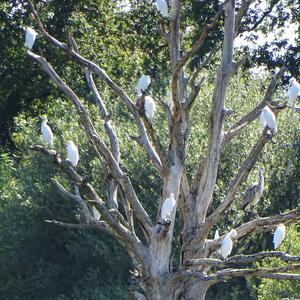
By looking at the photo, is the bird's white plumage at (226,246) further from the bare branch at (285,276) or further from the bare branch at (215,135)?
the bare branch at (285,276)

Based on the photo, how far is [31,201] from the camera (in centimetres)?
1928

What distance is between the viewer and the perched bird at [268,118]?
10.2 metres

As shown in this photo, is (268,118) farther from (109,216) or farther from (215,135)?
(109,216)

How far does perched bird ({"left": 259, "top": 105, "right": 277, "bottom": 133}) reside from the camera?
33.4ft

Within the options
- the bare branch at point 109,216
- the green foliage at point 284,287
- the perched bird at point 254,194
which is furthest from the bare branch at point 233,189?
the green foliage at point 284,287

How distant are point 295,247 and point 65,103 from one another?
8521mm

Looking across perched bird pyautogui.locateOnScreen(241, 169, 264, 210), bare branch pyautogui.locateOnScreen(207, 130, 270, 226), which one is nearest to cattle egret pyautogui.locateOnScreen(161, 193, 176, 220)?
bare branch pyautogui.locateOnScreen(207, 130, 270, 226)

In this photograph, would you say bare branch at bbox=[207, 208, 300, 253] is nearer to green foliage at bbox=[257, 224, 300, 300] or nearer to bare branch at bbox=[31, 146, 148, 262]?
bare branch at bbox=[31, 146, 148, 262]

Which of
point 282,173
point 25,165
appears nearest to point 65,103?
point 25,165

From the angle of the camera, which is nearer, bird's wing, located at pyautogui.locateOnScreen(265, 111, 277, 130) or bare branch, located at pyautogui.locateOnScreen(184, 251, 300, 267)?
bare branch, located at pyautogui.locateOnScreen(184, 251, 300, 267)

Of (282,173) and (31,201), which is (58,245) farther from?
(282,173)

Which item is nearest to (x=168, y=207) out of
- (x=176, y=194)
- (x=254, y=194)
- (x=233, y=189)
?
(x=176, y=194)

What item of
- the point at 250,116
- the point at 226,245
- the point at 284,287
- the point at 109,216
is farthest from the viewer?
the point at 284,287

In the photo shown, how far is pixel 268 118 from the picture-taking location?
10328 millimetres
